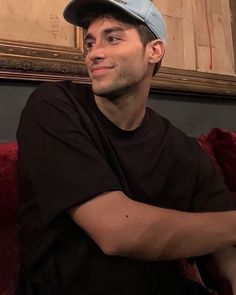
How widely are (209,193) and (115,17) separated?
615 millimetres

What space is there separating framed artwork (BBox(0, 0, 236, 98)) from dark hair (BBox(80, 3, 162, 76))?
41 cm

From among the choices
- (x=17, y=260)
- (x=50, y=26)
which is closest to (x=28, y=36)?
(x=50, y=26)

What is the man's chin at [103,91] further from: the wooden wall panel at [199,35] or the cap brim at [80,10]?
the wooden wall panel at [199,35]

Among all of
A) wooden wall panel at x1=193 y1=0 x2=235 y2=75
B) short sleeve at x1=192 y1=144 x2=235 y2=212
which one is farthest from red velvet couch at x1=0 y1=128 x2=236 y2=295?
wooden wall panel at x1=193 y1=0 x2=235 y2=75

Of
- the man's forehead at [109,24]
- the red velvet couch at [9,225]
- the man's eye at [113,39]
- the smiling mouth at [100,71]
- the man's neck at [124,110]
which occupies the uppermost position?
the man's forehead at [109,24]

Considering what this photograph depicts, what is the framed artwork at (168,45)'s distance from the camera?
1524 mm

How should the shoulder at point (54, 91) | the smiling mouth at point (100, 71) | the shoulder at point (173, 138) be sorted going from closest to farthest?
the shoulder at point (54, 91), the smiling mouth at point (100, 71), the shoulder at point (173, 138)

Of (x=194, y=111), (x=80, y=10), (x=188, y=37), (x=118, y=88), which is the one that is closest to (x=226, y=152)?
A: (x=194, y=111)

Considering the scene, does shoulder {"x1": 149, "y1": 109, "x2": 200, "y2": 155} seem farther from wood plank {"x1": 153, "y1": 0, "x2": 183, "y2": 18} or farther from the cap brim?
wood plank {"x1": 153, "y1": 0, "x2": 183, "y2": 18}

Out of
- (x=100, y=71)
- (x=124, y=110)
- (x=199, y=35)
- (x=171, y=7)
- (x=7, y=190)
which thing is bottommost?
(x=7, y=190)

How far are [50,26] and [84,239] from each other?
1027mm

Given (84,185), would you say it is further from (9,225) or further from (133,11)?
(133,11)

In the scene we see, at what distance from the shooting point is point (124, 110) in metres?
1.17

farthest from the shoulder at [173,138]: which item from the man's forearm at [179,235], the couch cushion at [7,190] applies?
the couch cushion at [7,190]
